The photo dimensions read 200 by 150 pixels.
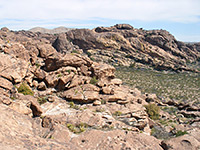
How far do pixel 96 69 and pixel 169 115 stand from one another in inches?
489

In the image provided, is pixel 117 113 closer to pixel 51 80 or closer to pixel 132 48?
pixel 51 80

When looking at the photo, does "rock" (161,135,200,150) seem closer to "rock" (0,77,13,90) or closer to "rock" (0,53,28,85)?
"rock" (0,77,13,90)

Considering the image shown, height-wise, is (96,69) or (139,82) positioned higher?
(96,69)

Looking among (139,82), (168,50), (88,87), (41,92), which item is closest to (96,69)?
(88,87)

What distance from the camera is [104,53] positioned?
239ft

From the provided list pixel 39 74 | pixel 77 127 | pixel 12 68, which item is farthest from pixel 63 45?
pixel 77 127

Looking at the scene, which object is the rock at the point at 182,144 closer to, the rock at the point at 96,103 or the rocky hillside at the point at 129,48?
the rock at the point at 96,103

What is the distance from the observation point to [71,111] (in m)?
16.1

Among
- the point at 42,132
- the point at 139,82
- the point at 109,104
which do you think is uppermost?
the point at 42,132

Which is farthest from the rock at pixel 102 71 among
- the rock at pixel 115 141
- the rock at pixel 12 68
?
the rock at pixel 115 141

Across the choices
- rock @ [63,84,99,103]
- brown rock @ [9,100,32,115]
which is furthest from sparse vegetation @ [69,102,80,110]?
brown rock @ [9,100,32,115]

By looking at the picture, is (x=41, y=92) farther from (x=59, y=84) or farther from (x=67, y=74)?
(x=67, y=74)

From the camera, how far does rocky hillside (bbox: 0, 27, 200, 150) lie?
31.8 feet

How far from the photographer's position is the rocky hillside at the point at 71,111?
9.68 m
